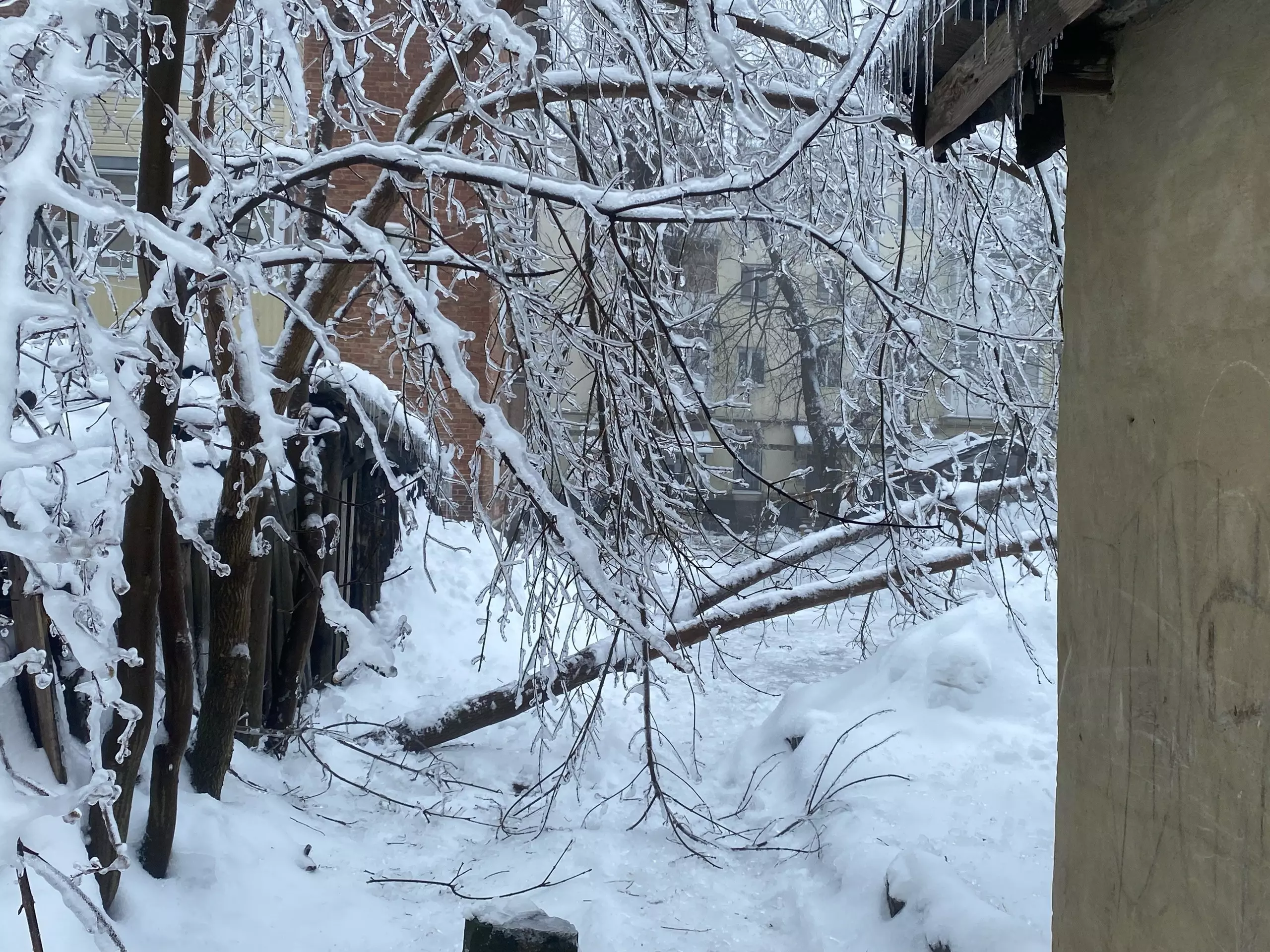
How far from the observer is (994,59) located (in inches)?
98.4

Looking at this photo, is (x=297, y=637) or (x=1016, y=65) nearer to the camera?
(x=1016, y=65)

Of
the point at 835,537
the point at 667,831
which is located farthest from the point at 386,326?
the point at 667,831

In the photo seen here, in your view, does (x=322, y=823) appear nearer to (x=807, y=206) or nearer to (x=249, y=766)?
(x=249, y=766)

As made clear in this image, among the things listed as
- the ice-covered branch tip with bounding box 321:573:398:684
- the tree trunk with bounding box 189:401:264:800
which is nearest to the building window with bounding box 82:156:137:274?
the tree trunk with bounding box 189:401:264:800

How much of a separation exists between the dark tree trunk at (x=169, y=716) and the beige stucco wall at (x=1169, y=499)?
305cm

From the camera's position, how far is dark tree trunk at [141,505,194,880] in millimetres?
3715

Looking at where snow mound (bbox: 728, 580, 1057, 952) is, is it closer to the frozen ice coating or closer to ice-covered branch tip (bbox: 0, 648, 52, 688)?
the frozen ice coating

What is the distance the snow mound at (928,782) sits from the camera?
4.03m

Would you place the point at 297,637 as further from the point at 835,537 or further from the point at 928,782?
the point at 928,782

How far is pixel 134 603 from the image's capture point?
11.1ft

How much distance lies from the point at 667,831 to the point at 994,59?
14.2 ft

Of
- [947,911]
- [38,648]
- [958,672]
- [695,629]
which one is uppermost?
[38,648]

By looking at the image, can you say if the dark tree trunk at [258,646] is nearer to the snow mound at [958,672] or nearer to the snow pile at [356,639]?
the snow pile at [356,639]

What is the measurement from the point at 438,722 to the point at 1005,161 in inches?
180
